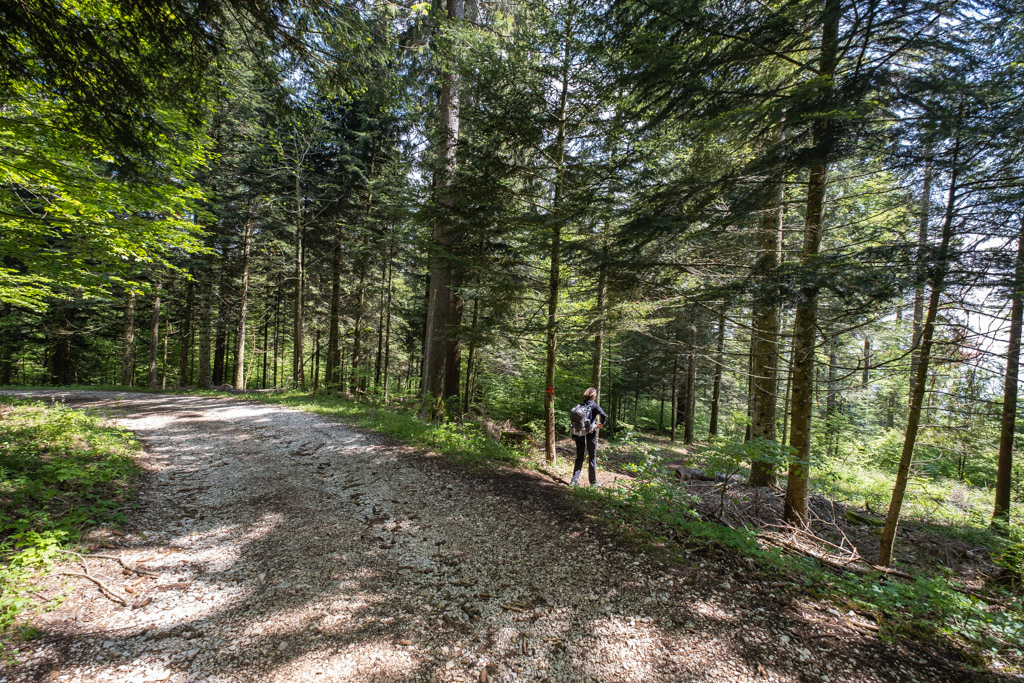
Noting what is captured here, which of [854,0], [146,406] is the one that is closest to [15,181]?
[146,406]

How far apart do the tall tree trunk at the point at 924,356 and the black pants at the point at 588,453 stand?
3.72 metres

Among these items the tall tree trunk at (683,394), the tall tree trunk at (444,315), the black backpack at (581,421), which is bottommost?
the tall tree trunk at (683,394)

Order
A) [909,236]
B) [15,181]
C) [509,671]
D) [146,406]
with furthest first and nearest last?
1. [146,406]
2. [15,181]
3. [909,236]
4. [509,671]

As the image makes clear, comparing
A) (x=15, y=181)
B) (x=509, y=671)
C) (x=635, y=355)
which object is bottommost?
(x=509, y=671)

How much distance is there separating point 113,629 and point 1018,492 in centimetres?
1571

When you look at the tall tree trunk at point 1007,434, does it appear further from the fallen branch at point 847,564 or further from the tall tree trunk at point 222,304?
the tall tree trunk at point 222,304

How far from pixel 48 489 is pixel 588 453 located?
710 cm

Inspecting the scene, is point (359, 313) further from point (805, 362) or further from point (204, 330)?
point (805, 362)

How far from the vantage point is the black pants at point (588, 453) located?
6.51 m

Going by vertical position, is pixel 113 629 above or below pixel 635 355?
below

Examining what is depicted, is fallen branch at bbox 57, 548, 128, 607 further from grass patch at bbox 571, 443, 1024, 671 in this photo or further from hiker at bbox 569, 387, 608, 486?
hiker at bbox 569, 387, 608, 486

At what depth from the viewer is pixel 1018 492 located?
8453 mm

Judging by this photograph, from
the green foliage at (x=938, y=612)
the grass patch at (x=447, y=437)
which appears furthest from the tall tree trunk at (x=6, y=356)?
the green foliage at (x=938, y=612)

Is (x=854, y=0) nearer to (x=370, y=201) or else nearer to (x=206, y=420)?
(x=206, y=420)
